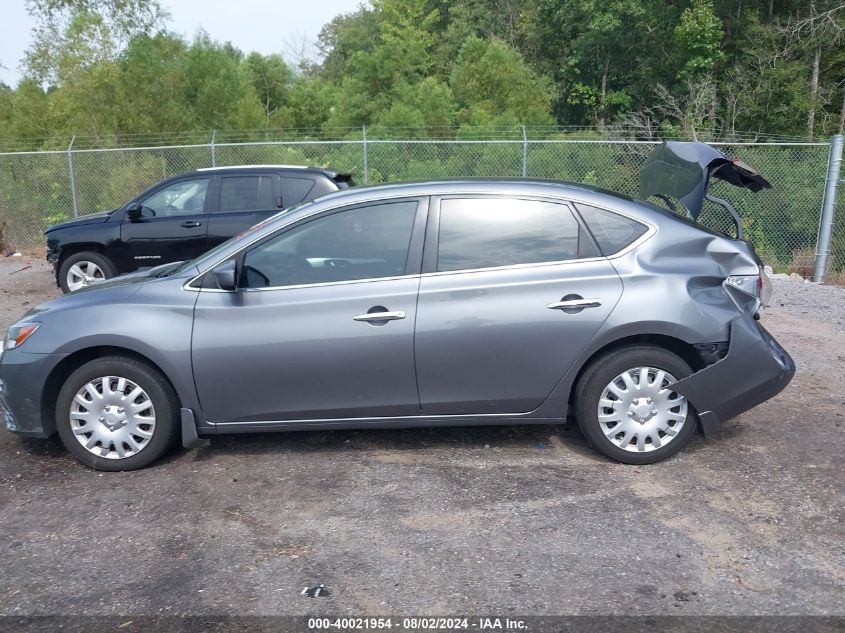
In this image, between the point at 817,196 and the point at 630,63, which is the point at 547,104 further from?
the point at 817,196

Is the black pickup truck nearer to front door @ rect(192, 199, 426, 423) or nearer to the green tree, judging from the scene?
front door @ rect(192, 199, 426, 423)

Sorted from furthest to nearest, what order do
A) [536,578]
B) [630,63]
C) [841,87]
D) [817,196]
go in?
[630,63] → [841,87] → [817,196] → [536,578]

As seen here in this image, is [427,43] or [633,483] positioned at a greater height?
[427,43]

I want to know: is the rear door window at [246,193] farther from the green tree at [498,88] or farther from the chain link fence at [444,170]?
the green tree at [498,88]

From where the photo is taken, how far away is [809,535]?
13.1ft

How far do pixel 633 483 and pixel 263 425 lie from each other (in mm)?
2208

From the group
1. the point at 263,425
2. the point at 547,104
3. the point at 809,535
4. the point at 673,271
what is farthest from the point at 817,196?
the point at 547,104

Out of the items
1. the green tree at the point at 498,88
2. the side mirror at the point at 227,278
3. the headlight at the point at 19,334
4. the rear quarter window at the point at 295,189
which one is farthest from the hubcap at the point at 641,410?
the green tree at the point at 498,88

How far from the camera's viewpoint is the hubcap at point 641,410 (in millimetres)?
4742

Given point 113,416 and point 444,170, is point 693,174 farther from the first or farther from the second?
point 444,170

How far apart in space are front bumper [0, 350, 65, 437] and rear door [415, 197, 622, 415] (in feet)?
7.46

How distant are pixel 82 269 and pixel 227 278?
6.65m

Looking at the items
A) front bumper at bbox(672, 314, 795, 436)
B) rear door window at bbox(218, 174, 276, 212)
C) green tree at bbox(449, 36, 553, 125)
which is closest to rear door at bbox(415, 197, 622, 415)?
front bumper at bbox(672, 314, 795, 436)

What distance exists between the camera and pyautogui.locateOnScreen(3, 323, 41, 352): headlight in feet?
16.1
